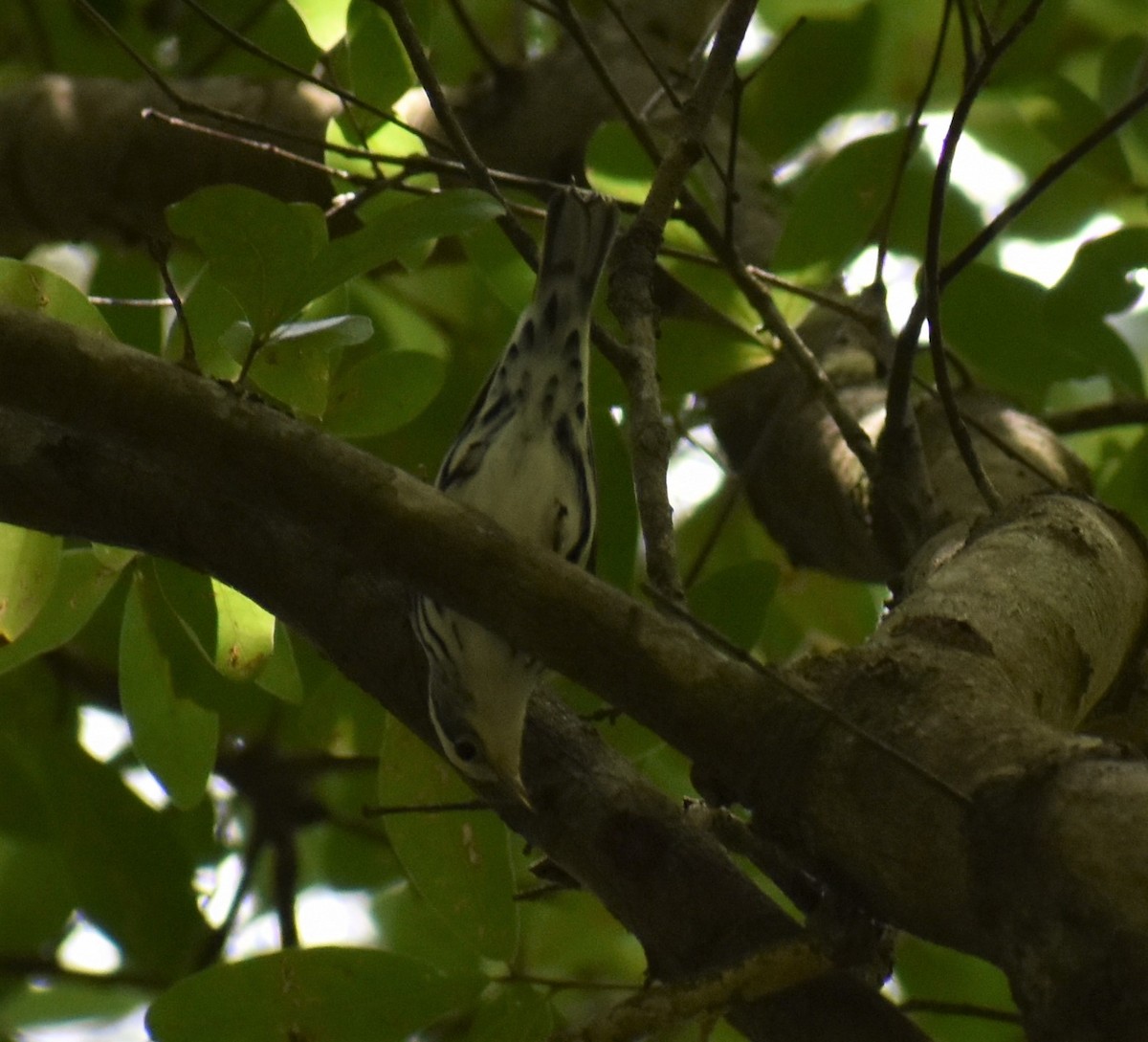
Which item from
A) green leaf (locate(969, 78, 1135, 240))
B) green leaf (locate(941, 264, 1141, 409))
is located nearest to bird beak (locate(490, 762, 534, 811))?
green leaf (locate(941, 264, 1141, 409))

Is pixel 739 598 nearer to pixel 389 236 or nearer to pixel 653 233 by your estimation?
pixel 653 233

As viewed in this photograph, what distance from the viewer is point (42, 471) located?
2221 millimetres

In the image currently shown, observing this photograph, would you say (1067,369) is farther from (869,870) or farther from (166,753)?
(166,753)

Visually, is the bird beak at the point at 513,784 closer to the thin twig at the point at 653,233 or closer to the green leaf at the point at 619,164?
the thin twig at the point at 653,233

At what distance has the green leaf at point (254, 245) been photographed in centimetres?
192

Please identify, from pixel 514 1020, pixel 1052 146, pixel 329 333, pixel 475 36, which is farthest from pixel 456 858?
pixel 1052 146

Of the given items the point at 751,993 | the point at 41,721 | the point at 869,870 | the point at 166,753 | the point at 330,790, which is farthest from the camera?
the point at 330,790

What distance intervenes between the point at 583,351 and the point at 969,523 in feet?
2.44

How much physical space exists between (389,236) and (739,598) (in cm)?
106

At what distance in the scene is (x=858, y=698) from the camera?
180 centimetres

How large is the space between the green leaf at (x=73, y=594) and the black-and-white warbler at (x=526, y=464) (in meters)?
0.56

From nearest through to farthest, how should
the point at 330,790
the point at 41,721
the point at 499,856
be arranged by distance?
the point at 499,856
the point at 41,721
the point at 330,790

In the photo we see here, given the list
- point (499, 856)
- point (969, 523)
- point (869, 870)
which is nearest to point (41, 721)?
point (499, 856)

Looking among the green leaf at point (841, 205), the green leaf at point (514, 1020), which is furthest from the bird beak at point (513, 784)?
the green leaf at point (841, 205)
